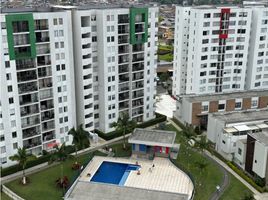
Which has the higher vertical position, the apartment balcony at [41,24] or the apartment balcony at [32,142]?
the apartment balcony at [41,24]

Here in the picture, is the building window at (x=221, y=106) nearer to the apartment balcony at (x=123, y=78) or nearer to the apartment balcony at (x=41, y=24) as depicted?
the apartment balcony at (x=123, y=78)

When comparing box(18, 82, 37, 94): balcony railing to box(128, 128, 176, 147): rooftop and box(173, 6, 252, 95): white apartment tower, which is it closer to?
box(128, 128, 176, 147): rooftop

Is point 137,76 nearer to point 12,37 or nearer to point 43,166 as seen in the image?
point 43,166

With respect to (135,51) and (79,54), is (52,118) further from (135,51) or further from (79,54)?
(135,51)

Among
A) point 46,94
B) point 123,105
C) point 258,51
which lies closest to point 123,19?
point 123,105

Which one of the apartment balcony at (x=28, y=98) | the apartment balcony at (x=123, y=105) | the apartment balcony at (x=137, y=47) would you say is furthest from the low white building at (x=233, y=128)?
the apartment balcony at (x=28, y=98)
